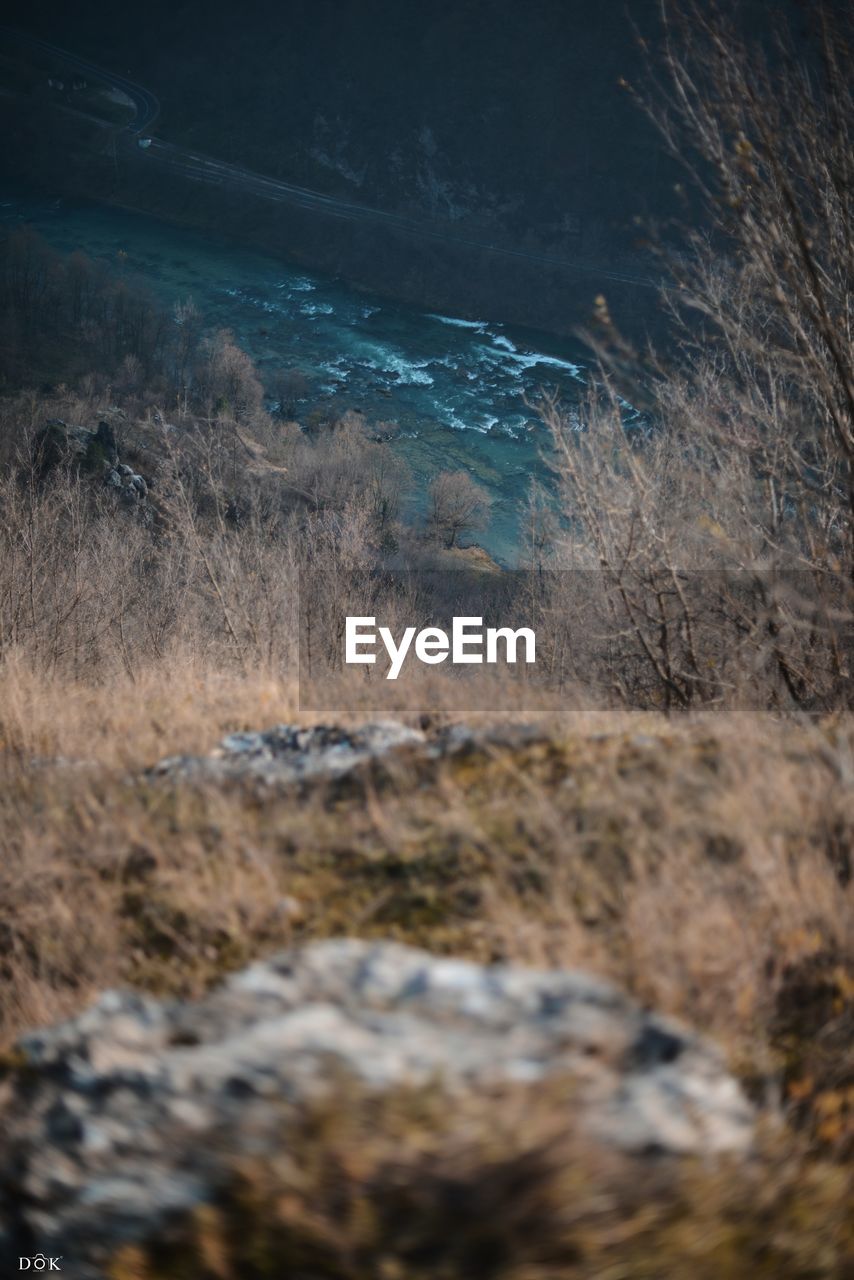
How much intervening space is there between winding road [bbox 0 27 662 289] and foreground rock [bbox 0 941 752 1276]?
137704 mm

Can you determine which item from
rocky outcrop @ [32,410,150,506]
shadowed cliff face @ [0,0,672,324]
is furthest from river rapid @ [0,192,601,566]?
rocky outcrop @ [32,410,150,506]

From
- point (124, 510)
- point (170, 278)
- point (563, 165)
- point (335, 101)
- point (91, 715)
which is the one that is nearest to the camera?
point (91, 715)

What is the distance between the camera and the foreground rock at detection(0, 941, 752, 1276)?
9.34 ft

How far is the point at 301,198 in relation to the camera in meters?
145

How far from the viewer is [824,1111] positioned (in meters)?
2.98

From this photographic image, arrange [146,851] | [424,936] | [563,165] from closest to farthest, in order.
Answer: [424,936] < [146,851] < [563,165]

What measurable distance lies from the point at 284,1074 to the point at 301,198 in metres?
164

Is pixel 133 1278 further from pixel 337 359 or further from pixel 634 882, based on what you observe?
pixel 337 359

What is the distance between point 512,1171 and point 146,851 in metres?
2.76

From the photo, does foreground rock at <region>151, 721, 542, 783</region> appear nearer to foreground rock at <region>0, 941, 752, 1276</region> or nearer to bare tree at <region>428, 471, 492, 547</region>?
foreground rock at <region>0, 941, 752, 1276</region>

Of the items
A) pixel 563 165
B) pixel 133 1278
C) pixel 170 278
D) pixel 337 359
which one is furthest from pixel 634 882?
pixel 563 165

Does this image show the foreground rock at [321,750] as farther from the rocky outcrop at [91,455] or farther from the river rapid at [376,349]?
the river rapid at [376,349]

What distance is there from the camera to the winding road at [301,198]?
13275 centimetres

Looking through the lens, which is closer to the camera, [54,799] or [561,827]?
[561,827]
